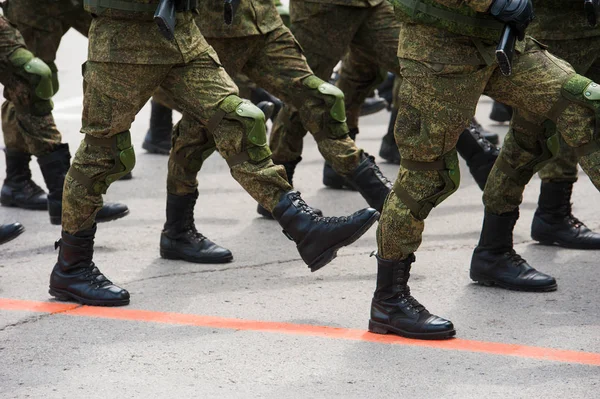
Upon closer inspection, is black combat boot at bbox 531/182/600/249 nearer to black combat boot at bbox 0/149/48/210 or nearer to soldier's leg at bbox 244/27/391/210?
soldier's leg at bbox 244/27/391/210

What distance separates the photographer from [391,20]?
20.3ft

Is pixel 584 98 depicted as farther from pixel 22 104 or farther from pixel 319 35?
pixel 22 104

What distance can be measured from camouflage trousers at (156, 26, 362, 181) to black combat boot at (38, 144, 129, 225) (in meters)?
0.66

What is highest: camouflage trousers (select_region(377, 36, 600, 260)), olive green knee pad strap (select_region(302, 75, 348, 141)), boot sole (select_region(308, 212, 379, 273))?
camouflage trousers (select_region(377, 36, 600, 260))

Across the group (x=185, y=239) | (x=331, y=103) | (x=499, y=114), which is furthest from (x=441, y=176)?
(x=499, y=114)

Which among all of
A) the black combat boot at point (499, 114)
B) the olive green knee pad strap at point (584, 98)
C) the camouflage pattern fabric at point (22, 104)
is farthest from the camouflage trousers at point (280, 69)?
the black combat boot at point (499, 114)

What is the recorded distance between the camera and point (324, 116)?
564 centimetres

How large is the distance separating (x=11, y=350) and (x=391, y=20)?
287 centimetres

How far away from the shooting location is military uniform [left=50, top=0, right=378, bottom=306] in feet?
15.2

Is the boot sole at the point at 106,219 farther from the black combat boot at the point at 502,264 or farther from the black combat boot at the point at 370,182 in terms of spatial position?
the black combat boot at the point at 502,264

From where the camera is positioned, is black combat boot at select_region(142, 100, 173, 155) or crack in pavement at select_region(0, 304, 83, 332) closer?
crack in pavement at select_region(0, 304, 83, 332)

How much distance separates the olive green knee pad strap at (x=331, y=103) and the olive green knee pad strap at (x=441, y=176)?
125cm

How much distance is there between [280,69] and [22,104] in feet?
4.83

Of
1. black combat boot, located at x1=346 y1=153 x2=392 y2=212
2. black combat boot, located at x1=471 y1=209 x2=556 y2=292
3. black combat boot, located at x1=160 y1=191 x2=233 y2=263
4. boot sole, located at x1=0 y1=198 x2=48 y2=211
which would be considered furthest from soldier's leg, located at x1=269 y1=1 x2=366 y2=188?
boot sole, located at x1=0 y1=198 x2=48 y2=211
